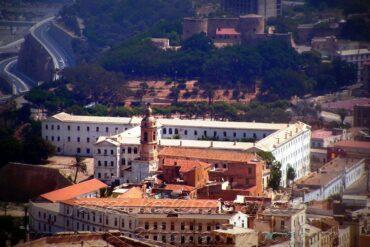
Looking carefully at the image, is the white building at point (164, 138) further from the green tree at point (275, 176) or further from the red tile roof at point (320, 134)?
the red tile roof at point (320, 134)

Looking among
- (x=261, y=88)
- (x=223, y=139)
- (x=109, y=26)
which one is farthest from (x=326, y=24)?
(x=223, y=139)

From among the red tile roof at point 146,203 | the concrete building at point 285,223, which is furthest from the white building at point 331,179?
the concrete building at point 285,223

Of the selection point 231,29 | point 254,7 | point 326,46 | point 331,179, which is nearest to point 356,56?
point 326,46

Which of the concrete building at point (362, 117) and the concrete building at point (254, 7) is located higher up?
the concrete building at point (254, 7)

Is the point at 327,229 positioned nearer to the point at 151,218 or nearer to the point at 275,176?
the point at 151,218

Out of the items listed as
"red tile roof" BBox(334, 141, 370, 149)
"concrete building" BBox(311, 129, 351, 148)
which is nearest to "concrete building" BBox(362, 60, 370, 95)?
"concrete building" BBox(311, 129, 351, 148)

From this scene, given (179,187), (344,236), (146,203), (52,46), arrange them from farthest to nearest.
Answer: (52,46) → (179,187) → (146,203) → (344,236)
